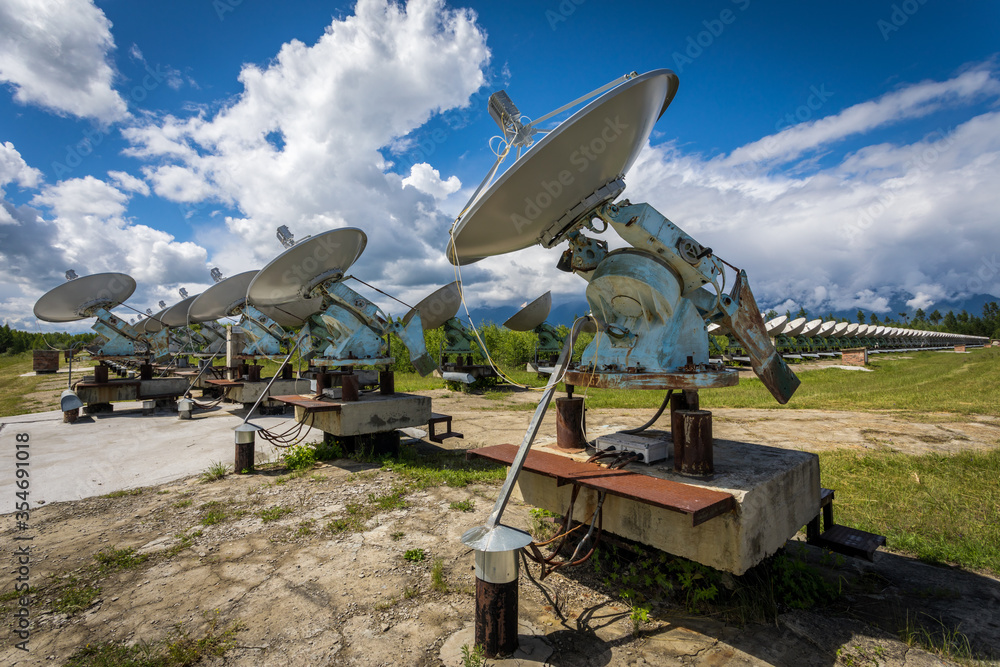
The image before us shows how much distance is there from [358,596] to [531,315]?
15.2m

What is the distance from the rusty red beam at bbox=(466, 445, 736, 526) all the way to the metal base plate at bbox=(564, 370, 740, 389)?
2.18 ft

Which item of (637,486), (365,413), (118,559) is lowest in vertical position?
(118,559)

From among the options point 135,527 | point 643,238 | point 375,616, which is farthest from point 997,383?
point 135,527

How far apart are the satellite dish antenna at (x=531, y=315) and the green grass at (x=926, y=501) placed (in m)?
11.8

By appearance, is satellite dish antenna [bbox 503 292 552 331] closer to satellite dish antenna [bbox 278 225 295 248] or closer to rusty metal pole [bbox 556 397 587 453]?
satellite dish antenna [bbox 278 225 295 248]

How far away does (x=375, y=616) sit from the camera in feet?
10.3

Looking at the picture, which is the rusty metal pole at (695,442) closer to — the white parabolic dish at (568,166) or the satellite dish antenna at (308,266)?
the white parabolic dish at (568,166)

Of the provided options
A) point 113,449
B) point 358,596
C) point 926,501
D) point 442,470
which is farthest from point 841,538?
point 113,449

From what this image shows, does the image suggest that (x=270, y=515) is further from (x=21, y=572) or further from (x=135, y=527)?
(x=21, y=572)

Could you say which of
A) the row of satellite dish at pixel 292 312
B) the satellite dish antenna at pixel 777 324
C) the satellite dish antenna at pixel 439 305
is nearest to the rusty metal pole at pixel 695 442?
the row of satellite dish at pixel 292 312

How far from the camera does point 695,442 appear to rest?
3266 millimetres

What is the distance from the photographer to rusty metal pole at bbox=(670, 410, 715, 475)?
10.7ft

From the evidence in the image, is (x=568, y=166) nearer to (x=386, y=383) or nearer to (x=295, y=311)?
(x=386, y=383)

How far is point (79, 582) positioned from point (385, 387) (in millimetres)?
4849
